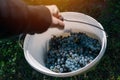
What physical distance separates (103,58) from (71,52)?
0.82ft

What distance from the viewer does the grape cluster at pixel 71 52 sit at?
217cm

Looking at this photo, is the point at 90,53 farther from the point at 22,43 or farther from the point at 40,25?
the point at 40,25

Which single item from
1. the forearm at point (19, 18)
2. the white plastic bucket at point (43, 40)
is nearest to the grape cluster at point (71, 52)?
the white plastic bucket at point (43, 40)

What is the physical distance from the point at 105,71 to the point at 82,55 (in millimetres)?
214

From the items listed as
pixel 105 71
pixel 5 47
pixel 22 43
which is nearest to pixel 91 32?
pixel 105 71

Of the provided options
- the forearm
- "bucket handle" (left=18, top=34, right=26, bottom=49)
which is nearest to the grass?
"bucket handle" (left=18, top=34, right=26, bottom=49)

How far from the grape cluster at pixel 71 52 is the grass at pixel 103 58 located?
0.15 meters

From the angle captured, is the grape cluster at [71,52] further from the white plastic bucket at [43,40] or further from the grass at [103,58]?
the grass at [103,58]

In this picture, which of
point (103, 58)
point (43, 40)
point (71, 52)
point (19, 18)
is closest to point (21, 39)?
point (43, 40)

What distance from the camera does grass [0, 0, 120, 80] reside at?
2.29 meters

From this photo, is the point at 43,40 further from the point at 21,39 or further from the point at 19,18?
the point at 19,18

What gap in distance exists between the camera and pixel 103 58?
2320mm

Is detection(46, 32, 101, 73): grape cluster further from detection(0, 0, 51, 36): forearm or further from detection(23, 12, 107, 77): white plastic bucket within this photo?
detection(0, 0, 51, 36): forearm

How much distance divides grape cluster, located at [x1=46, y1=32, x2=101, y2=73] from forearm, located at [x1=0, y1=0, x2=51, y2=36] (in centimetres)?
77
